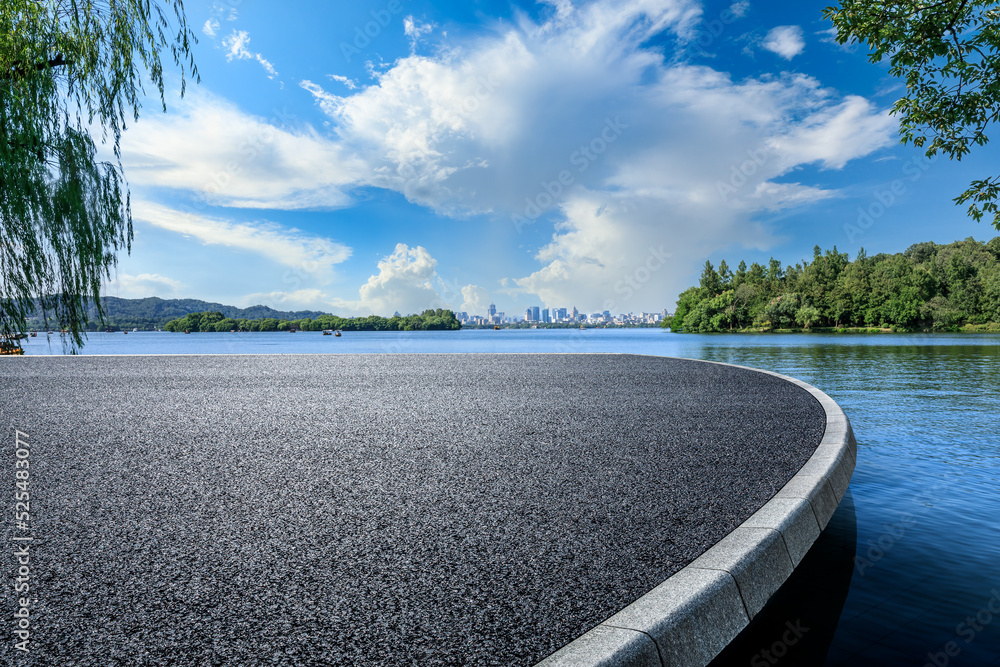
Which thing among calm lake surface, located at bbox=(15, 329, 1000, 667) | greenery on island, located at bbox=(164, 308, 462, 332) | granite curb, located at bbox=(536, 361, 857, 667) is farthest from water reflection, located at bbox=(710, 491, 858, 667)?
greenery on island, located at bbox=(164, 308, 462, 332)

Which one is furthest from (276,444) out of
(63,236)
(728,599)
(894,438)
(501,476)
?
(894,438)

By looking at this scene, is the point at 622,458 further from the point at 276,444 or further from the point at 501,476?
the point at 276,444

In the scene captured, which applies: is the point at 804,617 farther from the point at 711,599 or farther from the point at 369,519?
the point at 369,519

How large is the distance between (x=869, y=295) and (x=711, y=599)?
348ft

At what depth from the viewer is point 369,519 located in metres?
3.78

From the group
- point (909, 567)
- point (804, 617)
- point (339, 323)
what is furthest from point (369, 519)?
point (339, 323)

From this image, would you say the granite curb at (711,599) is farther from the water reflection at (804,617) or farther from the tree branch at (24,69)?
the tree branch at (24,69)

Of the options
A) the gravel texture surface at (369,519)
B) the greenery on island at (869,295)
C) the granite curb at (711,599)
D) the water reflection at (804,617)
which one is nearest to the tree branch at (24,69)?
the gravel texture surface at (369,519)

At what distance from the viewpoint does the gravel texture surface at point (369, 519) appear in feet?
7.91

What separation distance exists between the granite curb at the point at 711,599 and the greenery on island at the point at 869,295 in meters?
92.8

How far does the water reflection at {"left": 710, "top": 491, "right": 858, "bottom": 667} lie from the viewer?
307cm

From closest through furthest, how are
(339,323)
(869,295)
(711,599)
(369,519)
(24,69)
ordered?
(711,599), (369,519), (24,69), (869,295), (339,323)

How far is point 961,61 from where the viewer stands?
9.12 meters

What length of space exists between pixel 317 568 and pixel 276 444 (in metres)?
3.72
